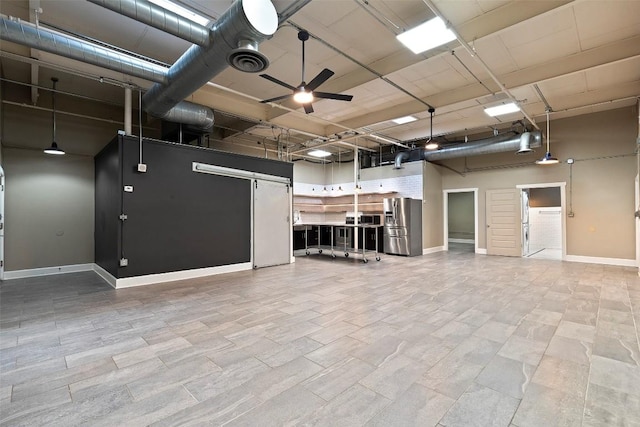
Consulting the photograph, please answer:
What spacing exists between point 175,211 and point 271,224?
2148mm

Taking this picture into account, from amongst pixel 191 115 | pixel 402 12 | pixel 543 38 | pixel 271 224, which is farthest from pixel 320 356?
pixel 543 38

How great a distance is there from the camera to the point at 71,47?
3.33 meters

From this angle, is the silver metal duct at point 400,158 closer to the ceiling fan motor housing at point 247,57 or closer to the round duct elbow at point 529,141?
the round duct elbow at point 529,141

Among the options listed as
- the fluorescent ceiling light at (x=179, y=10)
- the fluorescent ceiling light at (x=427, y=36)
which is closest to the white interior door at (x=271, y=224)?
the fluorescent ceiling light at (x=179, y=10)

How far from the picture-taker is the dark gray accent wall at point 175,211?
4941mm

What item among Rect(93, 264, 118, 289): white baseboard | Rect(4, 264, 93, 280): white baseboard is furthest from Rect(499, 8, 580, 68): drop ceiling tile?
Rect(4, 264, 93, 280): white baseboard

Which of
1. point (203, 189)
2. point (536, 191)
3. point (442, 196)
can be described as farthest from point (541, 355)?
point (536, 191)

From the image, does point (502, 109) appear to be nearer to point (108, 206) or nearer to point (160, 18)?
point (160, 18)

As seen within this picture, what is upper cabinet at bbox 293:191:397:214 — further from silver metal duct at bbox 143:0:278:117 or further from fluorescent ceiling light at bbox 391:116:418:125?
silver metal duct at bbox 143:0:278:117

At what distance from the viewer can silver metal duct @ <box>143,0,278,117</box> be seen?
112 inches

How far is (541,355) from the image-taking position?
2.46 meters

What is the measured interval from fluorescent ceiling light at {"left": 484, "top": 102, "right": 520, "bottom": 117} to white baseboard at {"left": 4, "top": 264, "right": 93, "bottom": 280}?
9661 millimetres

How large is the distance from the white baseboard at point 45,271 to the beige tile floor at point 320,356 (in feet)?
5.48

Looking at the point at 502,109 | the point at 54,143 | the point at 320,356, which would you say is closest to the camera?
the point at 320,356
